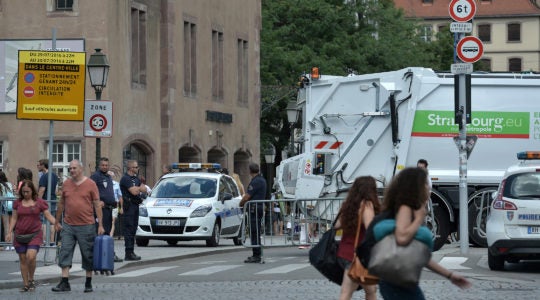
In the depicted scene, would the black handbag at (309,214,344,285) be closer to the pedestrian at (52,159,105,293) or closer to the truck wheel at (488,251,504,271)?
the pedestrian at (52,159,105,293)

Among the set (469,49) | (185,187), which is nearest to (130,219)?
(469,49)

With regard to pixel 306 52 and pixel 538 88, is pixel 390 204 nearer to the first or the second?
pixel 538 88

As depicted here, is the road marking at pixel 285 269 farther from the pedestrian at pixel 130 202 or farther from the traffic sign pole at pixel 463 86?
the traffic sign pole at pixel 463 86

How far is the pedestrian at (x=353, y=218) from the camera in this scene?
12.3 m

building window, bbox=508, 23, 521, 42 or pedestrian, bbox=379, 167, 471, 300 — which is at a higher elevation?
building window, bbox=508, 23, 521, 42

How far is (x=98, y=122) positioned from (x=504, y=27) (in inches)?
3941

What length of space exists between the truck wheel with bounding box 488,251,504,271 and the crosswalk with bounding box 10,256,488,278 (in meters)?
0.44

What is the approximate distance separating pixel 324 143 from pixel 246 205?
4400 mm

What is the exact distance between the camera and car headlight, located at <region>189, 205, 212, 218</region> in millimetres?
29456

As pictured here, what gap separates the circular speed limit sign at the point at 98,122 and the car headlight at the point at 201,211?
15.2 feet

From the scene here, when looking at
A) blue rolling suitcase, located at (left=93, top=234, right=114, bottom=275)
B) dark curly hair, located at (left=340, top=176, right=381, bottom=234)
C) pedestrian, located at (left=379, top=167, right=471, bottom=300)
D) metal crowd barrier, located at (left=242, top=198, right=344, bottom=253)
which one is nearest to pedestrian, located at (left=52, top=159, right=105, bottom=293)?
blue rolling suitcase, located at (left=93, top=234, right=114, bottom=275)

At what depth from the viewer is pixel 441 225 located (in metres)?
26.9

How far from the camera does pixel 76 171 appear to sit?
58.2ft

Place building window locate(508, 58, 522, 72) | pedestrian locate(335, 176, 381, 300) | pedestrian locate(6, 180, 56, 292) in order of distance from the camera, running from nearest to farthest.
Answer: pedestrian locate(335, 176, 381, 300)
pedestrian locate(6, 180, 56, 292)
building window locate(508, 58, 522, 72)
